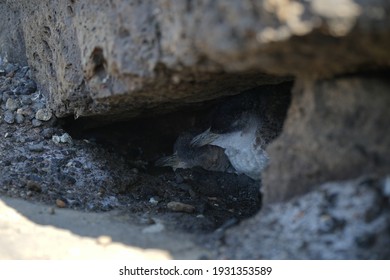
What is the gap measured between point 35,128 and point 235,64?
4.92 feet

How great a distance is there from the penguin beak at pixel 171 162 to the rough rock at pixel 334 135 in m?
1.12

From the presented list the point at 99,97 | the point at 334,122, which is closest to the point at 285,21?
the point at 334,122

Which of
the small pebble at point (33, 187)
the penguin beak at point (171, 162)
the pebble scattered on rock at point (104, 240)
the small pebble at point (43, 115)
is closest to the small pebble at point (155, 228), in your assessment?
the pebble scattered on rock at point (104, 240)

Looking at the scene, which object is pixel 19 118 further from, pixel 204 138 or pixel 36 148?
pixel 204 138

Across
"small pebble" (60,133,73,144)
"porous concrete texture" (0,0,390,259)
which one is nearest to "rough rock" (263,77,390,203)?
"porous concrete texture" (0,0,390,259)

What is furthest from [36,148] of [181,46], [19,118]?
[181,46]

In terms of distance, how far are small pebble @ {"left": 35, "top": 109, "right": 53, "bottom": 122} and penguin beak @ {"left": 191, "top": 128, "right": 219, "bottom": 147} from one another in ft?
2.54

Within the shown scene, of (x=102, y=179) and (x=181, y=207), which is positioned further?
(x=102, y=179)

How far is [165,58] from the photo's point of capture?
1.81 m

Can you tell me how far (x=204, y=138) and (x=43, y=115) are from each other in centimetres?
86

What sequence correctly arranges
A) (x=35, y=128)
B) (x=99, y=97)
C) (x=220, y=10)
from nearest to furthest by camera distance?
(x=220, y=10), (x=99, y=97), (x=35, y=128)

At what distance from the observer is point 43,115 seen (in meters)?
2.76

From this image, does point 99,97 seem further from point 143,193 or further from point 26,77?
point 26,77

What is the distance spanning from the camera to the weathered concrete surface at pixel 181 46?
141cm
